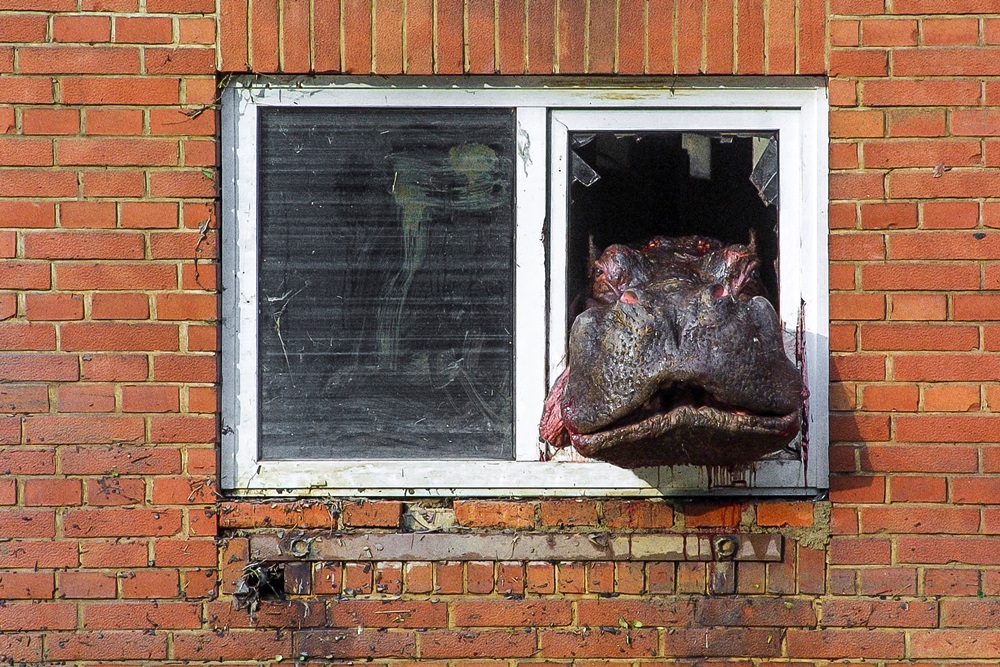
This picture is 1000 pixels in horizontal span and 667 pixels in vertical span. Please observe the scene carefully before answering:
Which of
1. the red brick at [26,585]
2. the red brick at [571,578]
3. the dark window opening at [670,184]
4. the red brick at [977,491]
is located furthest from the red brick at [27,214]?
the red brick at [977,491]

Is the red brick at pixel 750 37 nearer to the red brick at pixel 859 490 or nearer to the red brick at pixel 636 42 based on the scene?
the red brick at pixel 636 42

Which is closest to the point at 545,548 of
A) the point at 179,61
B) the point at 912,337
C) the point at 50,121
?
the point at 912,337

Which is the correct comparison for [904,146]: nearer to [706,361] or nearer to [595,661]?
[706,361]

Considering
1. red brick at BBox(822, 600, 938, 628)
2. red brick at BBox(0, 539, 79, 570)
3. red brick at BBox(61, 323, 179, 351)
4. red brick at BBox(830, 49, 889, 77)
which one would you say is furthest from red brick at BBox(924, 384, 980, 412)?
red brick at BBox(0, 539, 79, 570)

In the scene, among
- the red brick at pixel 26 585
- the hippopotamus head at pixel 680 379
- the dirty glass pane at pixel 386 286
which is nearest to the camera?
the hippopotamus head at pixel 680 379

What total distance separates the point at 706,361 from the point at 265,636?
1718 millimetres

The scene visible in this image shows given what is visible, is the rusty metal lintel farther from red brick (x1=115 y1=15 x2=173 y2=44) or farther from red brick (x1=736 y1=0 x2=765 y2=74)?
red brick (x1=115 y1=15 x2=173 y2=44)

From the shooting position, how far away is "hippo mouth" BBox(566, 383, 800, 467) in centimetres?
278

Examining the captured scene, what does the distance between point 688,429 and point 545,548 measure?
2.47 feet

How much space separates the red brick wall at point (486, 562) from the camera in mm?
3248

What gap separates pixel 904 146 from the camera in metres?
3.26

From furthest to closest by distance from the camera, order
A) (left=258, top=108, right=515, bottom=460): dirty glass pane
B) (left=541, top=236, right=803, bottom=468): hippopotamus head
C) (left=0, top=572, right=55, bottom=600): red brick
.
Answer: (left=258, top=108, right=515, bottom=460): dirty glass pane
(left=0, top=572, right=55, bottom=600): red brick
(left=541, top=236, right=803, bottom=468): hippopotamus head

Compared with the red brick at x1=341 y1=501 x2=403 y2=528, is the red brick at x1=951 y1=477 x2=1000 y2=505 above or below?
above

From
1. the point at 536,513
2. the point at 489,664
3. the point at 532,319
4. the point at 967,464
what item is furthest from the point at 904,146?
the point at 489,664
